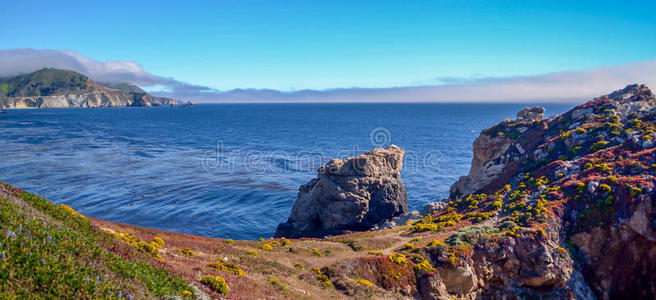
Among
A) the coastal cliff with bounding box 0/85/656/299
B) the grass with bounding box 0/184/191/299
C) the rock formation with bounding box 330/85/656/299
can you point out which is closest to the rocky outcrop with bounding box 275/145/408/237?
the coastal cliff with bounding box 0/85/656/299

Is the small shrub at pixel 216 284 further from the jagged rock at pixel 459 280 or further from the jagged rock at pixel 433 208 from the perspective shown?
the jagged rock at pixel 433 208

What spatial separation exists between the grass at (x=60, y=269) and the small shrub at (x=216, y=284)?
2.04m

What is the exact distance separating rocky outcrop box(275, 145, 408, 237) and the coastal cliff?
0.20m

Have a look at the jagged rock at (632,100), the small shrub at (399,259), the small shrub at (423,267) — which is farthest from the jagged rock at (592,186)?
the jagged rock at (632,100)

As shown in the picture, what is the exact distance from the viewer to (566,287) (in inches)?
1183

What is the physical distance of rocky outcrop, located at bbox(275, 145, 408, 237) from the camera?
5172 centimetres

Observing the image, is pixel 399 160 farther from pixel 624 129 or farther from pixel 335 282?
pixel 335 282

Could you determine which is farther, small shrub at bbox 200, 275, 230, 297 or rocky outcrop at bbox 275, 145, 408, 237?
rocky outcrop at bbox 275, 145, 408, 237

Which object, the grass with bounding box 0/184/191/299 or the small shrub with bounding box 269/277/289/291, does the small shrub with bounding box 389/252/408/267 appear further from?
the grass with bounding box 0/184/191/299

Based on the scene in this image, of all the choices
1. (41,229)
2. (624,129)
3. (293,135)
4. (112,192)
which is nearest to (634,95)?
(624,129)

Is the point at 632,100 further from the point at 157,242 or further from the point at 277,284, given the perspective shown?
the point at 157,242

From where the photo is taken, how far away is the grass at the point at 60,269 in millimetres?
8219

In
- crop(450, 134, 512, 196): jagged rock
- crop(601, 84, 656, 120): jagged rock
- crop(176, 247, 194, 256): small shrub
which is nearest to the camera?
crop(176, 247, 194, 256): small shrub

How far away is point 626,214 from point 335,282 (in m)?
28.2
